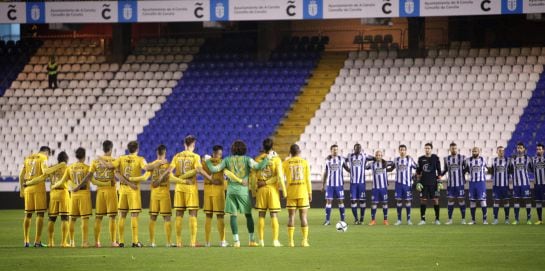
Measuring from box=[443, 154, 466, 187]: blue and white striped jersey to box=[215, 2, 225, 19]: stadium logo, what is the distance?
13.1 metres

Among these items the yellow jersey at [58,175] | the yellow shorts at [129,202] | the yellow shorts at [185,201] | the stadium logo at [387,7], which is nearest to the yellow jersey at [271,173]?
the yellow shorts at [185,201]

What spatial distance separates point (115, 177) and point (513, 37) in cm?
2411

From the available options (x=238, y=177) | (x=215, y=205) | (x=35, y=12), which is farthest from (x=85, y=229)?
(x=35, y=12)

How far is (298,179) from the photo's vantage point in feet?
61.9

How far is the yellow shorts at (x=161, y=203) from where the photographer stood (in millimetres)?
18812

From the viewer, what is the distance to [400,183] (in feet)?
83.9

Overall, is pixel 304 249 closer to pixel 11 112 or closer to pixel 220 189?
pixel 220 189

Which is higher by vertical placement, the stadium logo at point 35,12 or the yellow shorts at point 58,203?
the stadium logo at point 35,12

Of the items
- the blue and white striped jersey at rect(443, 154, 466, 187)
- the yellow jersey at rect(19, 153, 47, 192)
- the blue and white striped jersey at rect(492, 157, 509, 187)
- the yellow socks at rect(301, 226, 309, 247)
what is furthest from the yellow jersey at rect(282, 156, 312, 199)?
the blue and white striped jersey at rect(492, 157, 509, 187)

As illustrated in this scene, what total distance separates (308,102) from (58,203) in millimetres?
19157

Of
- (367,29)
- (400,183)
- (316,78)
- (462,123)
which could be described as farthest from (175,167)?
(367,29)

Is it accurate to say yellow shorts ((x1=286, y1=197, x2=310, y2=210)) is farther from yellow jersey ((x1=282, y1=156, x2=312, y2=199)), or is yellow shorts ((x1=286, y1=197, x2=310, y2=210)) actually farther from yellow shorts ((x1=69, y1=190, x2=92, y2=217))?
yellow shorts ((x1=69, y1=190, x2=92, y2=217))

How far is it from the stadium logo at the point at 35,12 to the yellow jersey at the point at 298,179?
20637 millimetres

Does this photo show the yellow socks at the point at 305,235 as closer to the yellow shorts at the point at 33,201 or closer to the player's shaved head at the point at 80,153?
the player's shaved head at the point at 80,153
